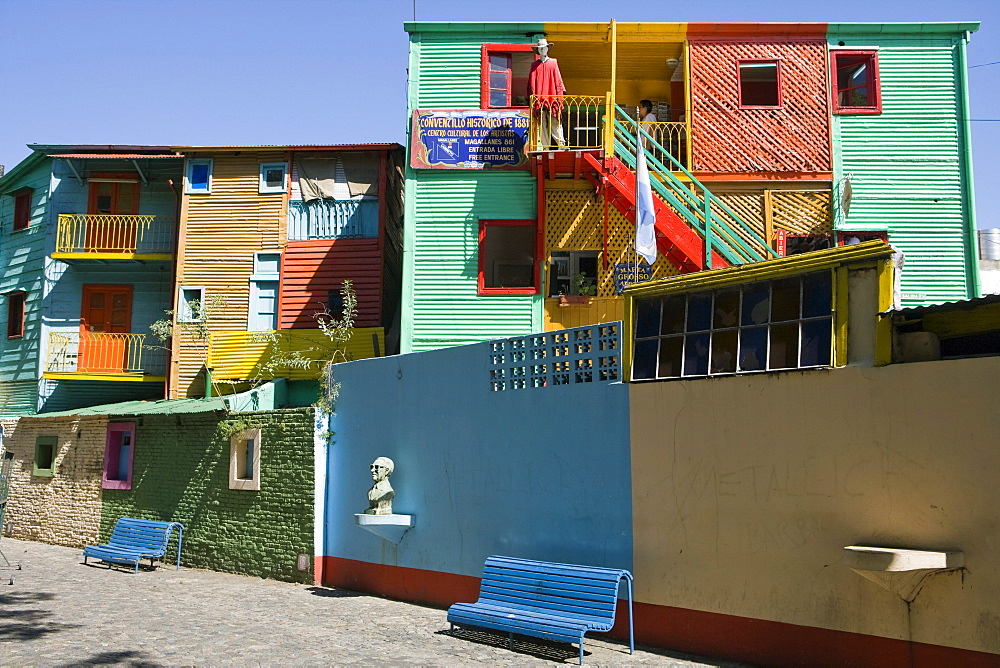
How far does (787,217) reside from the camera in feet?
55.9

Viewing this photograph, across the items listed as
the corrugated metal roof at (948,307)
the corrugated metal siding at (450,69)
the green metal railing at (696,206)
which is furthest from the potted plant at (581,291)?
the corrugated metal roof at (948,307)

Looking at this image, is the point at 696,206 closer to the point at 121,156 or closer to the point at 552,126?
the point at 552,126

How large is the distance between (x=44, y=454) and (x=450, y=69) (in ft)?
41.6

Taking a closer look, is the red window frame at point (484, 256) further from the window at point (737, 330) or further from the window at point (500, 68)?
the window at point (737, 330)

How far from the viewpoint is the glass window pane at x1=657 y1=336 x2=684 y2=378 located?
934cm

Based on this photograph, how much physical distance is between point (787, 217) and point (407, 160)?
24.2 ft

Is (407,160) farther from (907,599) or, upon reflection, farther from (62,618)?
(907,599)

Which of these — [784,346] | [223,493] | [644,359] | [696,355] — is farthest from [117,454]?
[784,346]

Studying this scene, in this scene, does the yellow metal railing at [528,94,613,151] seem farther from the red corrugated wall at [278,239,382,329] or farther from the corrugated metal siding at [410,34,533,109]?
the red corrugated wall at [278,239,382,329]

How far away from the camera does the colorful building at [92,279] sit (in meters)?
21.5

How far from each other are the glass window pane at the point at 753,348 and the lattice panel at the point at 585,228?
26.8 ft

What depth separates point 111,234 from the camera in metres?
21.8

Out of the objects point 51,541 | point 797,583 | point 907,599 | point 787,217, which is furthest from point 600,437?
point 51,541

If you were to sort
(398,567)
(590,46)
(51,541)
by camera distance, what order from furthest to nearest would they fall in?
(51,541), (590,46), (398,567)
